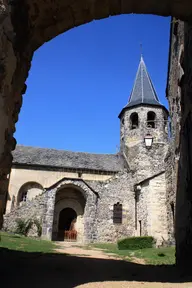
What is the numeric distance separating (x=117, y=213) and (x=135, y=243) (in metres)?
5.96

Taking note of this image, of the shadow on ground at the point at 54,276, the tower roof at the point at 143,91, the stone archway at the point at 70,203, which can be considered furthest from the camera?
the tower roof at the point at 143,91

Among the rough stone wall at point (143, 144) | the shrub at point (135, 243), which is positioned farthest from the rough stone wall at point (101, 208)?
the rough stone wall at point (143, 144)

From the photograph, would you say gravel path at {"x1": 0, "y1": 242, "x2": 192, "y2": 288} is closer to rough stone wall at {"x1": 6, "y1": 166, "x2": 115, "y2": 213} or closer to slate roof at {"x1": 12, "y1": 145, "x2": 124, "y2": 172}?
rough stone wall at {"x1": 6, "y1": 166, "x2": 115, "y2": 213}

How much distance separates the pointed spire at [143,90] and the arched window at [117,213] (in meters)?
10.7

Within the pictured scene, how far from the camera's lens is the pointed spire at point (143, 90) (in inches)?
1130

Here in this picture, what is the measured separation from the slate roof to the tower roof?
5.65m

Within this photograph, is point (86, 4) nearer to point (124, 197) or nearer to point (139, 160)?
point (124, 197)

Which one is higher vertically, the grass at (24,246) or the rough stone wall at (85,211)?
the rough stone wall at (85,211)

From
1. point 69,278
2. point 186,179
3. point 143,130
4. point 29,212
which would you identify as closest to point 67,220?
point 29,212

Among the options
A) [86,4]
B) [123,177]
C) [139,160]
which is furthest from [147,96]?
[86,4]

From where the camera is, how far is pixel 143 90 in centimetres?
3028

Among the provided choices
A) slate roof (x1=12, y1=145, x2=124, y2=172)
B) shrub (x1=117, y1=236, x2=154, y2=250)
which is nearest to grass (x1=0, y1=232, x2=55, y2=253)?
shrub (x1=117, y1=236, x2=154, y2=250)

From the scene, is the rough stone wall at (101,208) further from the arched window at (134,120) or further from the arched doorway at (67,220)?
the arched window at (134,120)

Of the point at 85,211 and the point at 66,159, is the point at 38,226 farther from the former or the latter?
the point at 66,159
